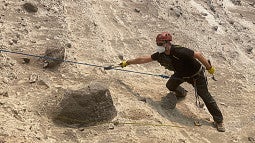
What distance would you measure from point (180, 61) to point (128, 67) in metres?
2.27

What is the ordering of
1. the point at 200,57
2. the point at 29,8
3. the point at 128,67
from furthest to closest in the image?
the point at 29,8
the point at 128,67
the point at 200,57

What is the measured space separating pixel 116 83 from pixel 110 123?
192cm

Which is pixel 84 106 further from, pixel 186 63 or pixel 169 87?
pixel 169 87

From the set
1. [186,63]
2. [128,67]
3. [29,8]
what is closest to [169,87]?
[186,63]

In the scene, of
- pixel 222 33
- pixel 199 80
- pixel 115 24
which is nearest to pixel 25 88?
pixel 199 80

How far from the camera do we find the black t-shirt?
783 cm

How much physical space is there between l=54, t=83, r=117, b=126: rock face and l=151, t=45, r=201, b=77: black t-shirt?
1.78 metres

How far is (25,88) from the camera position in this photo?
7.75m

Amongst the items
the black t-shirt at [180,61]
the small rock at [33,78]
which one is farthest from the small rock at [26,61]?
the black t-shirt at [180,61]

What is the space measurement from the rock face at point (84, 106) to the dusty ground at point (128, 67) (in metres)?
0.20

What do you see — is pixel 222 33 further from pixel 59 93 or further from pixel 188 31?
pixel 59 93

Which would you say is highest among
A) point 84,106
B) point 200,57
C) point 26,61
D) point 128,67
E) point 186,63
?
point 200,57

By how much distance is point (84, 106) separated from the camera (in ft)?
22.6

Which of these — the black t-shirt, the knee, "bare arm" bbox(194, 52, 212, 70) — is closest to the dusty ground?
the knee
